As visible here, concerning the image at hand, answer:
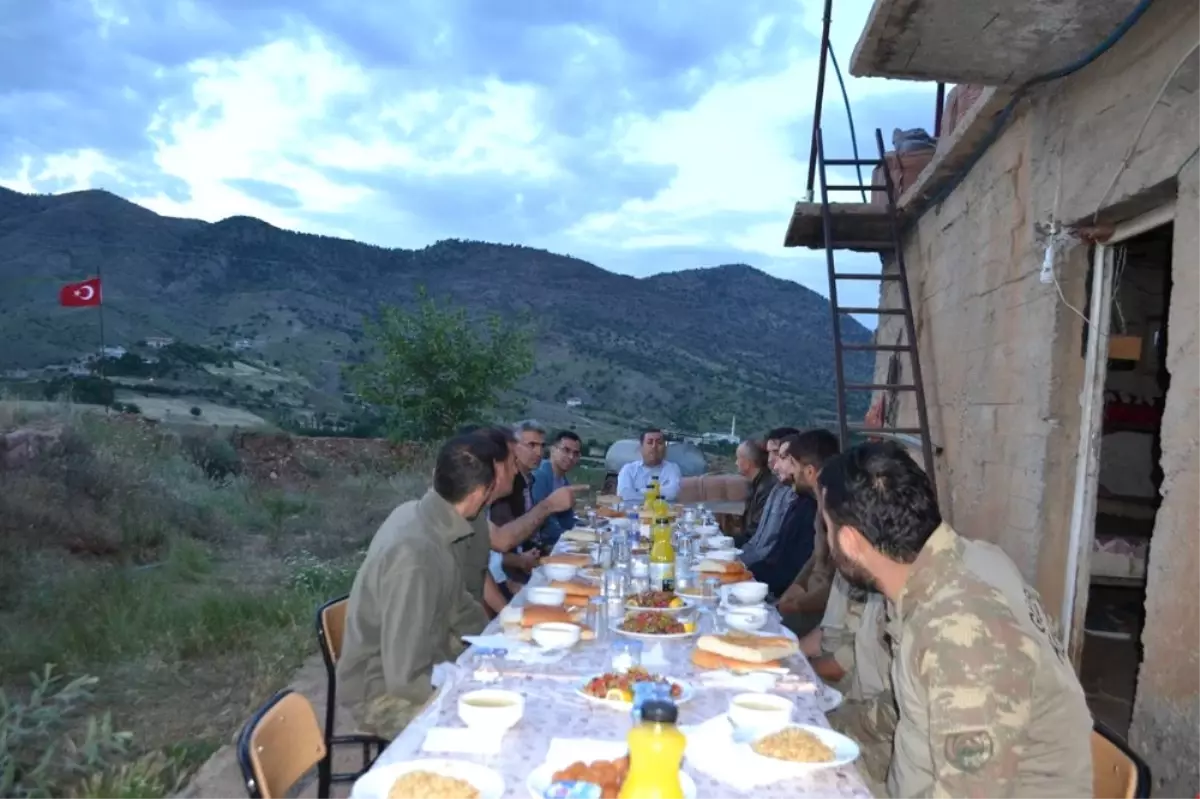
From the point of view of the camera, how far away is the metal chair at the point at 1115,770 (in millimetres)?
2162

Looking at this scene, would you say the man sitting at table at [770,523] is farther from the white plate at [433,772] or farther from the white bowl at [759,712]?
the white plate at [433,772]

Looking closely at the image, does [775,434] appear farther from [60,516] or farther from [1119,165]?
[60,516]

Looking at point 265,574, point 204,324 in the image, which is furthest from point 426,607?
point 204,324

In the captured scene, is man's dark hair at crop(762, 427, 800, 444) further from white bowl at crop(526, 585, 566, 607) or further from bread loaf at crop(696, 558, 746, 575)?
white bowl at crop(526, 585, 566, 607)

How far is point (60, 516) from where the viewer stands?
887 centimetres

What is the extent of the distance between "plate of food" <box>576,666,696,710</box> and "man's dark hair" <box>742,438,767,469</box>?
15.8 feet

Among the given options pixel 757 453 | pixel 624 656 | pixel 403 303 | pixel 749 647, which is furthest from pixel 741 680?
pixel 403 303

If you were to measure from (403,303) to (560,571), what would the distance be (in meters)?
44.2

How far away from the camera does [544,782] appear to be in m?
1.86

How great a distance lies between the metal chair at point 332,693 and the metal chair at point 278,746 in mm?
627

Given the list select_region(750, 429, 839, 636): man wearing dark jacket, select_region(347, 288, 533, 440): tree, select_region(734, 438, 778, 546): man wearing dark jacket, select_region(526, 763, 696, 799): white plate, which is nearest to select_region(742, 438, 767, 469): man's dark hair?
select_region(734, 438, 778, 546): man wearing dark jacket

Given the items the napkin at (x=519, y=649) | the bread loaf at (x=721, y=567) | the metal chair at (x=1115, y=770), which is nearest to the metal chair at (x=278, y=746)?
the napkin at (x=519, y=649)

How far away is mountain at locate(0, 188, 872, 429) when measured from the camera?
125ft

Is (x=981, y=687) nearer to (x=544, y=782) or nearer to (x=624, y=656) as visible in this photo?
(x=544, y=782)
